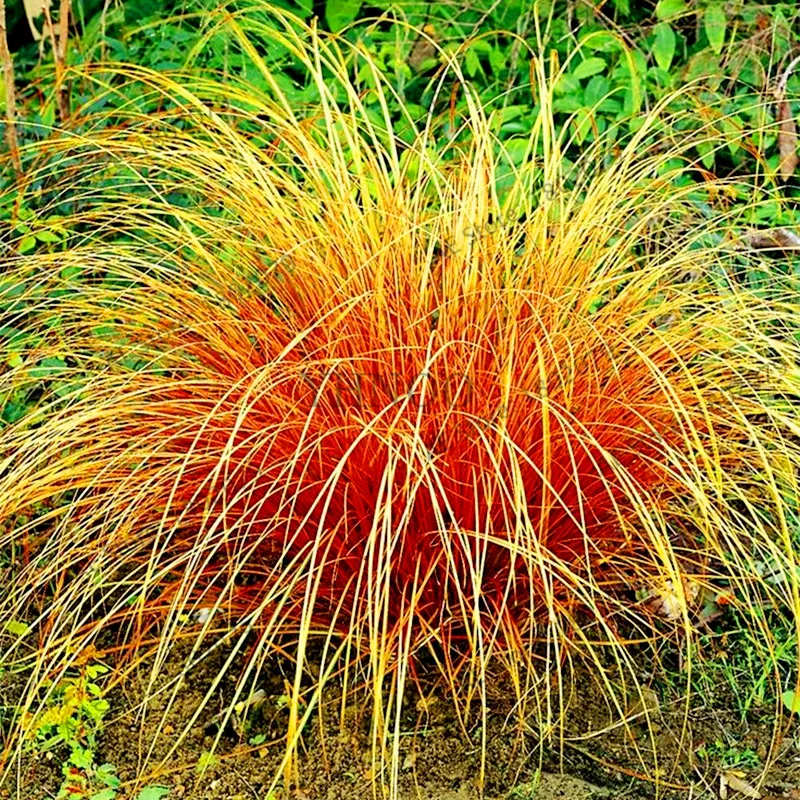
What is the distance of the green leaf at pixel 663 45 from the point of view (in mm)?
3842

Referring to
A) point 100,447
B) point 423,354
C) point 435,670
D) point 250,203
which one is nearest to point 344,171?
point 250,203

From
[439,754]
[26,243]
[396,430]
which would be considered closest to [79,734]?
[439,754]

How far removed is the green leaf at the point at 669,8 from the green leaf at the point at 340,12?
936 millimetres

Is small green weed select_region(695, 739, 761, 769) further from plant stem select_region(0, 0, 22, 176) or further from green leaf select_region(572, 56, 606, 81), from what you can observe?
plant stem select_region(0, 0, 22, 176)

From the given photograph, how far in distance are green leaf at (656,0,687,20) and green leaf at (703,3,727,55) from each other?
0.25 feet

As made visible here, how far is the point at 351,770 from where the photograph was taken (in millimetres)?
2545

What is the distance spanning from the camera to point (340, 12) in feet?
13.7

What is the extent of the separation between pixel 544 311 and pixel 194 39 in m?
1.72

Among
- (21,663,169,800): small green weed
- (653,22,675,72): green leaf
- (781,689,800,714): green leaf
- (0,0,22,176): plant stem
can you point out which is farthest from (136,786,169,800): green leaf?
(653,22,675,72): green leaf

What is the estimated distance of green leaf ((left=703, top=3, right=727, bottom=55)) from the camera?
3.88 metres

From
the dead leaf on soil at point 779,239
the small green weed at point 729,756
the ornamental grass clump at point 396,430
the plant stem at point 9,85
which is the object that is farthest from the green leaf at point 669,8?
the small green weed at point 729,756

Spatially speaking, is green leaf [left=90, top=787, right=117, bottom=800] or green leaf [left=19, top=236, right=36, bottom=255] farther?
green leaf [left=19, top=236, right=36, bottom=255]

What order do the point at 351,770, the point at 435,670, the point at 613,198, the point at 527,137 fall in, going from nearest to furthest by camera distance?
the point at 351,770, the point at 435,670, the point at 613,198, the point at 527,137

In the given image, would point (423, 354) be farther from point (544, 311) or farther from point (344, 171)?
point (344, 171)
